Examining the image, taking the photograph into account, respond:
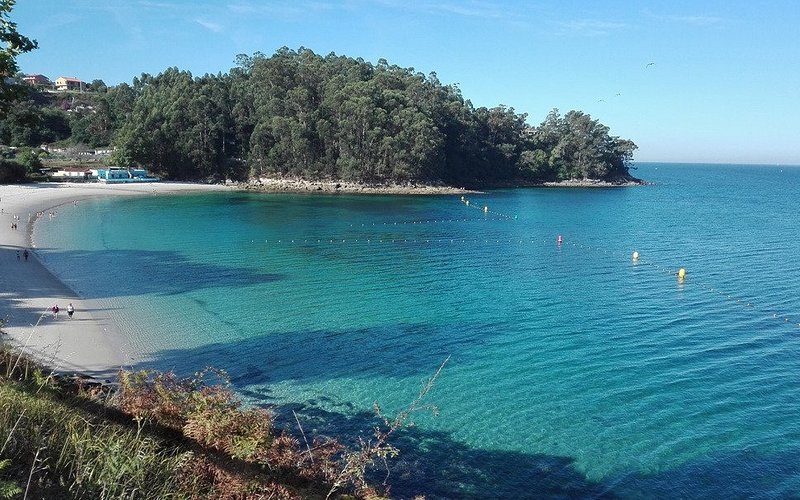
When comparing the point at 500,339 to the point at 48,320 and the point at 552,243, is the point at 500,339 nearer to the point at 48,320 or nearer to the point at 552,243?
the point at 48,320

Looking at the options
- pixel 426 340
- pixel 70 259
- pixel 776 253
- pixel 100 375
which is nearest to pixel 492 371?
pixel 426 340

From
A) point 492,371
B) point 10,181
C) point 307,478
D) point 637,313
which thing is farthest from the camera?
point 10,181

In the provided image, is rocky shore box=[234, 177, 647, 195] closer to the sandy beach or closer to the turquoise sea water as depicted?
the turquoise sea water

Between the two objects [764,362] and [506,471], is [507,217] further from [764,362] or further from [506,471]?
[506,471]

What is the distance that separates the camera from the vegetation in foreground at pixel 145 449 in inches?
264

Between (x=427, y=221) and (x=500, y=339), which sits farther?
(x=427, y=221)

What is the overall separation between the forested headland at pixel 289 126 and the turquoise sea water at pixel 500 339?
46190 millimetres

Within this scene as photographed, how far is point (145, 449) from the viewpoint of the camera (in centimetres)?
774

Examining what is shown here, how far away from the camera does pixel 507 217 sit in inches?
2771

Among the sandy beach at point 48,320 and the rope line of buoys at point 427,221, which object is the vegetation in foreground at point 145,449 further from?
the rope line of buoys at point 427,221

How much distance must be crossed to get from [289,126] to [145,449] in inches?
3680

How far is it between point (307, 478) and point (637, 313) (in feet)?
77.0

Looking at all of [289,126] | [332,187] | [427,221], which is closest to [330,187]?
[332,187]

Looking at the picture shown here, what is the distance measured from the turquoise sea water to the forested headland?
4619 centimetres
